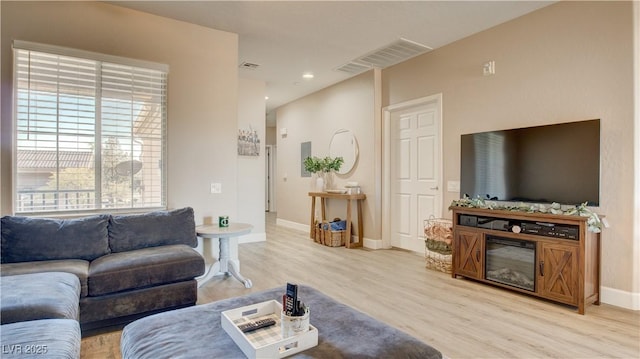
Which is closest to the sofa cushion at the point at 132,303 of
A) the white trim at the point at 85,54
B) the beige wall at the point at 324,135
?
the white trim at the point at 85,54

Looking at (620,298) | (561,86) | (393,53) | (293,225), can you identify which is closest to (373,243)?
(293,225)

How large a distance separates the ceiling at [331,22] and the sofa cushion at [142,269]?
7.58ft

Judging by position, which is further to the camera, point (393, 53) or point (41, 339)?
point (393, 53)

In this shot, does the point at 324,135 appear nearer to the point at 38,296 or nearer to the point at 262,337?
the point at 38,296

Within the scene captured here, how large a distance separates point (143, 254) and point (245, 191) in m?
3.14

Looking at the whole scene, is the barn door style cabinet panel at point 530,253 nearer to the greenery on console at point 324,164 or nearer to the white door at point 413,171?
the white door at point 413,171

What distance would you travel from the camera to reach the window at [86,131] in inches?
112

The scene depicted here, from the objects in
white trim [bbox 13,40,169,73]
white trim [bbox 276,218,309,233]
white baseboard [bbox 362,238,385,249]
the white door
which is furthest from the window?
white trim [bbox 276,218,309,233]

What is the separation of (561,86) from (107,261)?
13.8ft

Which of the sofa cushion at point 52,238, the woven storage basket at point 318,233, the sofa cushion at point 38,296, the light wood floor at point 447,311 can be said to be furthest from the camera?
the woven storage basket at point 318,233

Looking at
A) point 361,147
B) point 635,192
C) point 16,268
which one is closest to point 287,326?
point 16,268

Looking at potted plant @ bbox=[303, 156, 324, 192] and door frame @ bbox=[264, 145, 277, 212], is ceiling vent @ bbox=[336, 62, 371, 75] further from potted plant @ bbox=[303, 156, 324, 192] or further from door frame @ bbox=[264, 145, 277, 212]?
door frame @ bbox=[264, 145, 277, 212]

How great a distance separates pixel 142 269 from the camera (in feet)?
8.12

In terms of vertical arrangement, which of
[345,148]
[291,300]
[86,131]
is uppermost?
[345,148]
